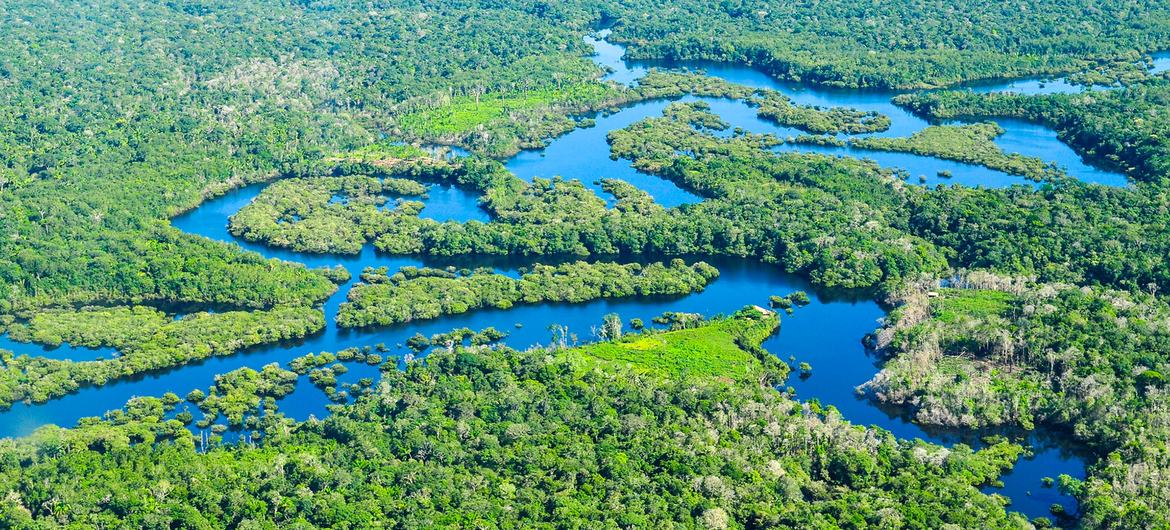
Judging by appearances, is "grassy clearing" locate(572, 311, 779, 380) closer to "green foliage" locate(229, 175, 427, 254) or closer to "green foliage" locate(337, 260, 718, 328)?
"green foliage" locate(337, 260, 718, 328)

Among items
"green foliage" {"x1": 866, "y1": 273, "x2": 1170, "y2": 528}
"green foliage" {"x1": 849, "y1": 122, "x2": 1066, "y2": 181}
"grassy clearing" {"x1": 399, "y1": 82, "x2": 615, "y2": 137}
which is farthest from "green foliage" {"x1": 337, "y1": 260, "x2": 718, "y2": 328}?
"grassy clearing" {"x1": 399, "y1": 82, "x2": 615, "y2": 137}

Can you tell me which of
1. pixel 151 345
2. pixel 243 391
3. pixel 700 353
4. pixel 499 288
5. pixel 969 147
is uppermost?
pixel 969 147

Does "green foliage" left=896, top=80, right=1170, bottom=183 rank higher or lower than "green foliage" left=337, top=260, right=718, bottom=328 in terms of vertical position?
higher

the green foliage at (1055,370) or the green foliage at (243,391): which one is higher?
the green foliage at (1055,370)

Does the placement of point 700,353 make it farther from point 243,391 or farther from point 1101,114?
point 1101,114

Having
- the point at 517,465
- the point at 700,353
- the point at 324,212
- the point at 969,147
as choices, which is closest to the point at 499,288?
the point at 700,353

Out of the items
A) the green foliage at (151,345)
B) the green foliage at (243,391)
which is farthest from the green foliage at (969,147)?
the green foliage at (243,391)

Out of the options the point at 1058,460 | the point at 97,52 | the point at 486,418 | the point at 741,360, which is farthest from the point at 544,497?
the point at 97,52

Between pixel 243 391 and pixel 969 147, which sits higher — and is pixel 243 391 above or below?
below

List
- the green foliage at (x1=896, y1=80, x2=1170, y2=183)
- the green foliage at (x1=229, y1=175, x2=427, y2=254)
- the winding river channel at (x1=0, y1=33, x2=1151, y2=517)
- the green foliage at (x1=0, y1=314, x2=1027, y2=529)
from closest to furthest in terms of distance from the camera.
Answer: the green foliage at (x1=0, y1=314, x2=1027, y2=529) < the winding river channel at (x1=0, y1=33, x2=1151, y2=517) < the green foliage at (x1=229, y1=175, x2=427, y2=254) < the green foliage at (x1=896, y1=80, x2=1170, y2=183)

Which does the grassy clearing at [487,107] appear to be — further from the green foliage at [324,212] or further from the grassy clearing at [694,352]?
the grassy clearing at [694,352]
